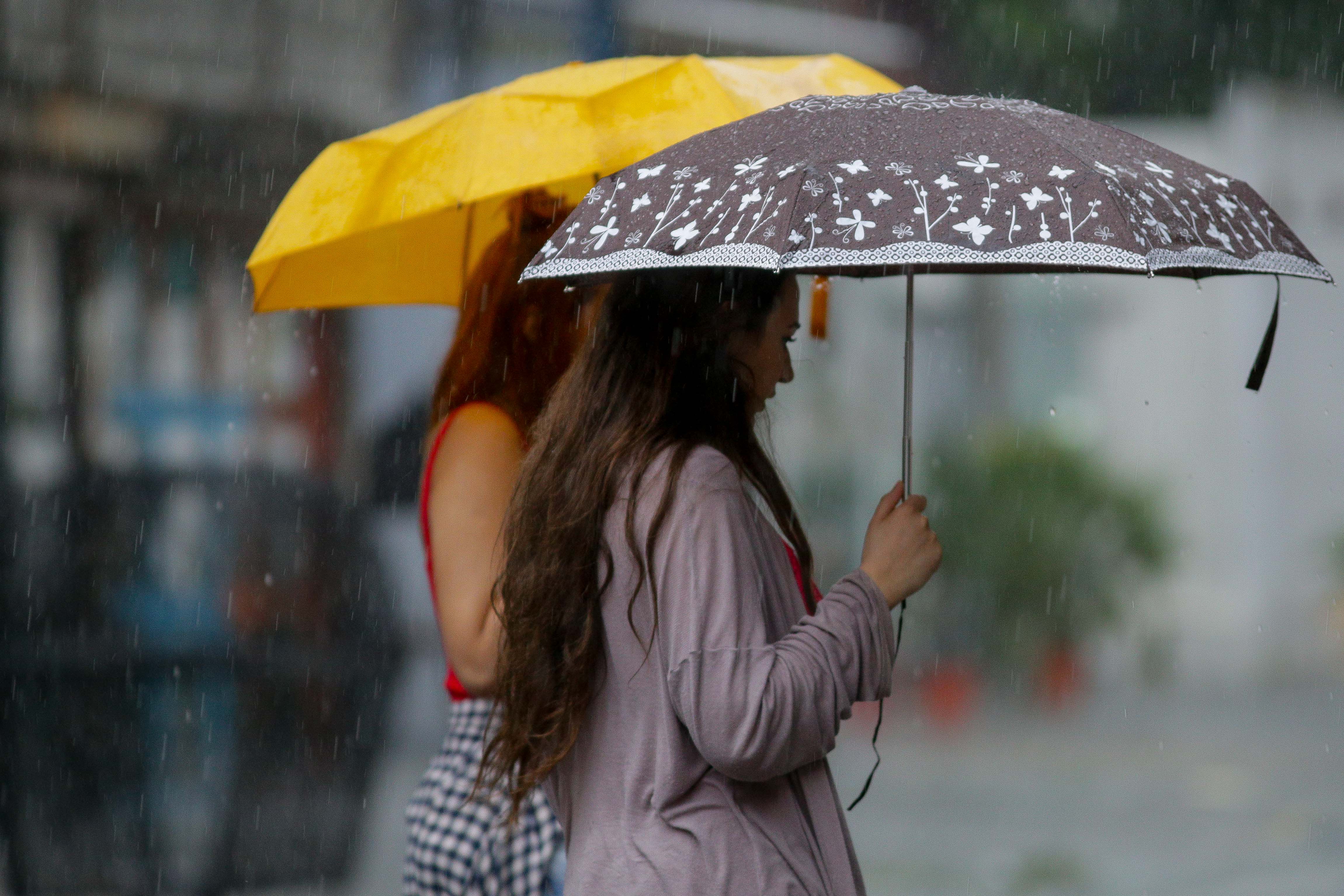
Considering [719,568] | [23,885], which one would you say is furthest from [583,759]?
[23,885]


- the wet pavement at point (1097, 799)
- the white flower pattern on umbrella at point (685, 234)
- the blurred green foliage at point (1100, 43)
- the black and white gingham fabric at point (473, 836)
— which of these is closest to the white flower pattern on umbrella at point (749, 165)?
the white flower pattern on umbrella at point (685, 234)

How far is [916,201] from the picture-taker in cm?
186

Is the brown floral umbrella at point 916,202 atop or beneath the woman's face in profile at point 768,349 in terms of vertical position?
atop

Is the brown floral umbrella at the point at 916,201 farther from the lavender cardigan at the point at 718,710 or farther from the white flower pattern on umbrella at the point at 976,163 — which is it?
the lavender cardigan at the point at 718,710

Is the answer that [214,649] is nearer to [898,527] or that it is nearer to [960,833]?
[960,833]

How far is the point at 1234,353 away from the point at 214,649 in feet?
17.8

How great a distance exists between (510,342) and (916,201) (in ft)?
3.16

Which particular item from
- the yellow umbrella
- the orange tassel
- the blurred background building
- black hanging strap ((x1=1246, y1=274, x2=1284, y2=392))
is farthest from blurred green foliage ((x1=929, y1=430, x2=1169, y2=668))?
black hanging strap ((x1=1246, y1=274, x2=1284, y2=392))

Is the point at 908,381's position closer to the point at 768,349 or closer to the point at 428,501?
the point at 768,349

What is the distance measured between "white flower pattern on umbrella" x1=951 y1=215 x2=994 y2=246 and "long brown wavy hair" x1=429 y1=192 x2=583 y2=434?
36.0 inches

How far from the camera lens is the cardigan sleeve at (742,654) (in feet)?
6.04

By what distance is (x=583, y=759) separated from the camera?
2.02 m

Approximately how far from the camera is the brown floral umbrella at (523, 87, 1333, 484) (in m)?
1.81

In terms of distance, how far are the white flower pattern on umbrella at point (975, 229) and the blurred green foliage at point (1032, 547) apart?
6.00 meters
